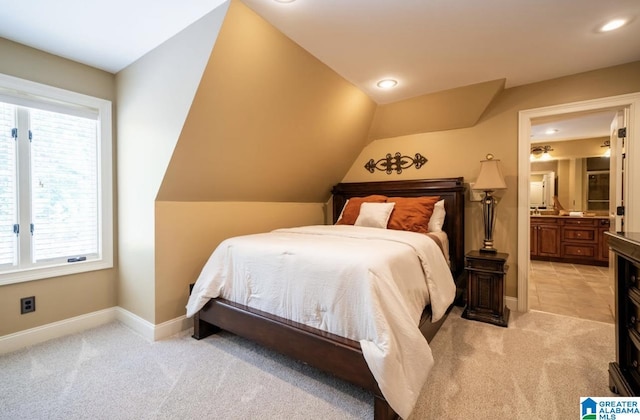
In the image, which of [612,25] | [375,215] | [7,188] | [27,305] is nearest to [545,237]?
[375,215]

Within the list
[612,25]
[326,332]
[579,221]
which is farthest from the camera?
[579,221]

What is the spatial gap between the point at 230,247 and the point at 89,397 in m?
1.14

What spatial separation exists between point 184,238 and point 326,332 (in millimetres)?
1559

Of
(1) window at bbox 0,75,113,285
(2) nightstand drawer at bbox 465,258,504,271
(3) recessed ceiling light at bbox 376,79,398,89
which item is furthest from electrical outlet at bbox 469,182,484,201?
(1) window at bbox 0,75,113,285

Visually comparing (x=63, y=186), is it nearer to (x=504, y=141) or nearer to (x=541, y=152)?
(x=504, y=141)

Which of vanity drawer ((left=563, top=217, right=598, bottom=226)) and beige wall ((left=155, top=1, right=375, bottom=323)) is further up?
beige wall ((left=155, top=1, right=375, bottom=323))

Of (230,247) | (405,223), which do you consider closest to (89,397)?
(230,247)

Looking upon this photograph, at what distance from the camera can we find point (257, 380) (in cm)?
176

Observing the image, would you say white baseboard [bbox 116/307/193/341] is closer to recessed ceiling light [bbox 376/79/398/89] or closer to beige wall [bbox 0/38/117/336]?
beige wall [bbox 0/38/117/336]

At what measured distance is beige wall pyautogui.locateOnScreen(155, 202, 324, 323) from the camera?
2.33 metres

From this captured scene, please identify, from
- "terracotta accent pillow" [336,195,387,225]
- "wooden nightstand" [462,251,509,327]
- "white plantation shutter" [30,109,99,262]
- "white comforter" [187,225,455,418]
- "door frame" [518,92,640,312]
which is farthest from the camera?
"terracotta accent pillow" [336,195,387,225]

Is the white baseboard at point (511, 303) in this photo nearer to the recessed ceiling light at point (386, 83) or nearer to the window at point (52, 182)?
the recessed ceiling light at point (386, 83)

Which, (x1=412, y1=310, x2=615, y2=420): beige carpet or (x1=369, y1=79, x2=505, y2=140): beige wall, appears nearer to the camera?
(x1=412, y1=310, x2=615, y2=420): beige carpet

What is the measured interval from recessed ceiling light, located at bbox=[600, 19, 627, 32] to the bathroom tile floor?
242cm
